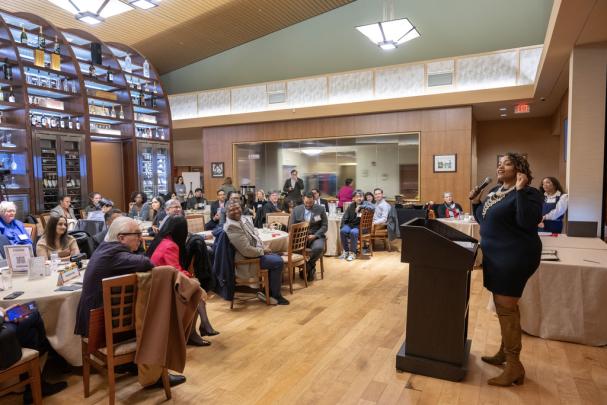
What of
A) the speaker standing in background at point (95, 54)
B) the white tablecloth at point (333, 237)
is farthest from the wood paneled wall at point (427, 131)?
the speaker standing in background at point (95, 54)

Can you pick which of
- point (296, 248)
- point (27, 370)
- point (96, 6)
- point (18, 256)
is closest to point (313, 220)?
point (296, 248)

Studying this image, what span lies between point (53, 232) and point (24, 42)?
6.14 m

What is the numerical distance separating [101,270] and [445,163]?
8.19 m

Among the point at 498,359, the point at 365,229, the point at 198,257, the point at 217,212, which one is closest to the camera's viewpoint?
the point at 498,359

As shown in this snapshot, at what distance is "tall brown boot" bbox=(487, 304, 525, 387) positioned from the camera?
9.18 ft

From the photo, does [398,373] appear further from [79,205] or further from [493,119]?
[493,119]

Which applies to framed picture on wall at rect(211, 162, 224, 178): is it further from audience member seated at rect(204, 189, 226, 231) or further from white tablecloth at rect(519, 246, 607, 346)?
white tablecloth at rect(519, 246, 607, 346)

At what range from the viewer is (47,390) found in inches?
110

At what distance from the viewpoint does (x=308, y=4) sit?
10859mm

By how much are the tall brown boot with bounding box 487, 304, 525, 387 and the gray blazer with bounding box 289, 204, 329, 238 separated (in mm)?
3483

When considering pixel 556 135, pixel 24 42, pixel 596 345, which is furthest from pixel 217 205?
pixel 556 135

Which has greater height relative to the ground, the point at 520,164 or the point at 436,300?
the point at 520,164

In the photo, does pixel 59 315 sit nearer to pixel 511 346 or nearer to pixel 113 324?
pixel 113 324

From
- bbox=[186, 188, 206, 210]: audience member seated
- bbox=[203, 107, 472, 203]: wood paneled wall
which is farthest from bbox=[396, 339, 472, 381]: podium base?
bbox=[186, 188, 206, 210]: audience member seated
